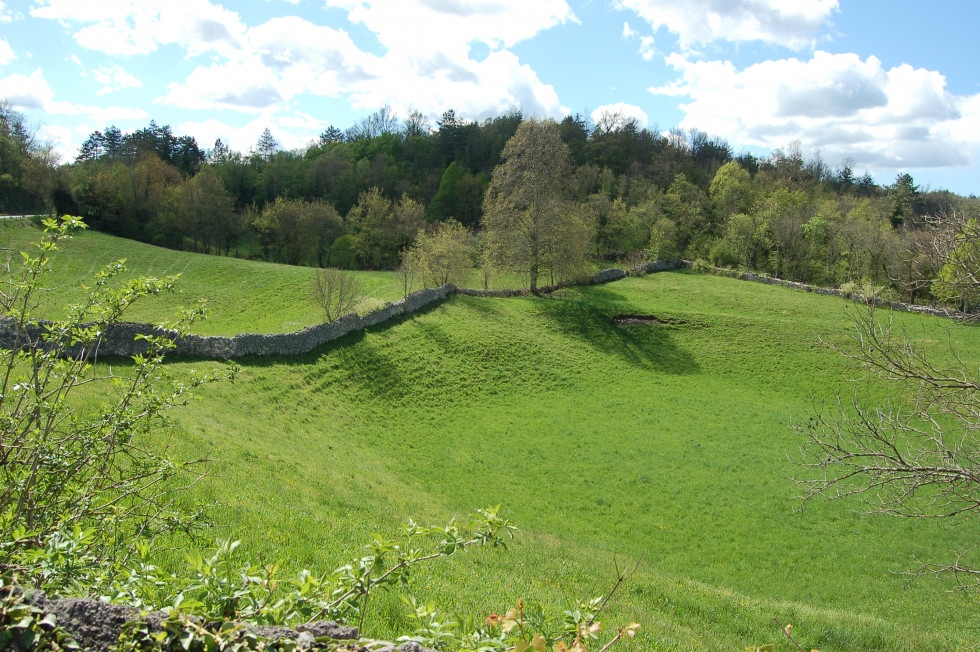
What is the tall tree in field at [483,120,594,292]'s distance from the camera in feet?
139

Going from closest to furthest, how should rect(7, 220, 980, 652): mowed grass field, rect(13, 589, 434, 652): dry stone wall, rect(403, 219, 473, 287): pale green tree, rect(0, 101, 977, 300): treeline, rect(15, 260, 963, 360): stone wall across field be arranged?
rect(13, 589, 434, 652): dry stone wall, rect(7, 220, 980, 652): mowed grass field, rect(15, 260, 963, 360): stone wall across field, rect(403, 219, 473, 287): pale green tree, rect(0, 101, 977, 300): treeline

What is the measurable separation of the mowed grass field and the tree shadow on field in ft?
0.64

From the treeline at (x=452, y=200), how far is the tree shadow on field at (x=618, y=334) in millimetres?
10461

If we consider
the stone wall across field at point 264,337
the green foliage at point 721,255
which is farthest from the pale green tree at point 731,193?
the stone wall across field at point 264,337

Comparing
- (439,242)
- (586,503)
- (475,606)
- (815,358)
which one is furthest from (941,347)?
(475,606)

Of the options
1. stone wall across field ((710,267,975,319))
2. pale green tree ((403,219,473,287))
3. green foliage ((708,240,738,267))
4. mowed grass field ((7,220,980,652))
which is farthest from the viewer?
green foliage ((708,240,738,267))

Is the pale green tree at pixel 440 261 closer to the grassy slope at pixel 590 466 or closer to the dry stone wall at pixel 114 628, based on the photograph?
the grassy slope at pixel 590 466

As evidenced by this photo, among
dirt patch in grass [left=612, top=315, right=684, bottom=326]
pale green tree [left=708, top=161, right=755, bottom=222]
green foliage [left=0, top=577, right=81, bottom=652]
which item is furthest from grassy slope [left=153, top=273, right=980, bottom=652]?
pale green tree [left=708, top=161, right=755, bottom=222]

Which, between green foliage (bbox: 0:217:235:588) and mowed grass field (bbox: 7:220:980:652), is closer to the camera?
green foliage (bbox: 0:217:235:588)

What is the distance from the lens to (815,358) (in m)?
34.6

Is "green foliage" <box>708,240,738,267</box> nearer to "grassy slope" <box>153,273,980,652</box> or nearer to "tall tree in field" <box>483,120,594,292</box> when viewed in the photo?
"grassy slope" <box>153,273,980,652</box>

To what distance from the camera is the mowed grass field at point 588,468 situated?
412 inches

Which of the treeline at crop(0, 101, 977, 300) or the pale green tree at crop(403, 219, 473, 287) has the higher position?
the treeline at crop(0, 101, 977, 300)

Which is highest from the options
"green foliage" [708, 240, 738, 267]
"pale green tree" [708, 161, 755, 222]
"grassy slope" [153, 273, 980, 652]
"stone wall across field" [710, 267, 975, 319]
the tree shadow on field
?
"pale green tree" [708, 161, 755, 222]
